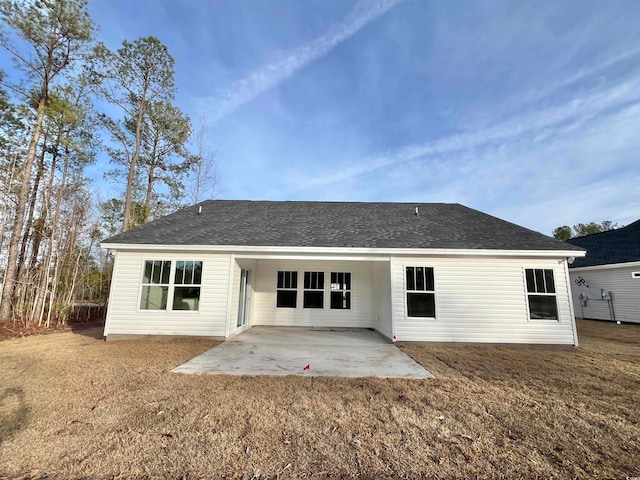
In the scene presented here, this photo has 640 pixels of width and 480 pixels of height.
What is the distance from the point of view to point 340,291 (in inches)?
422

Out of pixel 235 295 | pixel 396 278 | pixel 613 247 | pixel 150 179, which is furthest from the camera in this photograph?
pixel 150 179

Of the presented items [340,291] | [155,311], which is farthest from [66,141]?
[340,291]

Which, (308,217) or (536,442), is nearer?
(536,442)

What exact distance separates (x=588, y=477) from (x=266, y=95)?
1344 cm

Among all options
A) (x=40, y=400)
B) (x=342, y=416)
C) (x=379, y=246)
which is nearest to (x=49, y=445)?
(x=40, y=400)

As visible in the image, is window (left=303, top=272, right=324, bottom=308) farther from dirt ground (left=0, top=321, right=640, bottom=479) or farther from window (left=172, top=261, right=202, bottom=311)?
dirt ground (left=0, top=321, right=640, bottom=479)

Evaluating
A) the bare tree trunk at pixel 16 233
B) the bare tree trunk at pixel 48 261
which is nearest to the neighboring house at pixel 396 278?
the bare tree trunk at pixel 48 261

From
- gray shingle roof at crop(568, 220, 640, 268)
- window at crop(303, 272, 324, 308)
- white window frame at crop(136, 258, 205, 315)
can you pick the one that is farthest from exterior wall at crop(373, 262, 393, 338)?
gray shingle roof at crop(568, 220, 640, 268)

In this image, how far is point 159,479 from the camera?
2.14 metres

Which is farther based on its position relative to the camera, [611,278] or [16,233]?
[611,278]

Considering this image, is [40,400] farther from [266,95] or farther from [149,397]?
[266,95]

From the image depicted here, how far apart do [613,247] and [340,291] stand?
46.8 ft

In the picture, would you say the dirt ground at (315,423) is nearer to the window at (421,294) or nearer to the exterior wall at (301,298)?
the window at (421,294)

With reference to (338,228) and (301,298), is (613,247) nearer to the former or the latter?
(338,228)
